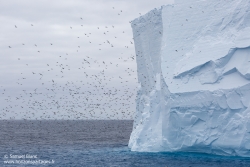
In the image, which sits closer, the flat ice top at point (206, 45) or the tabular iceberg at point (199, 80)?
the tabular iceberg at point (199, 80)

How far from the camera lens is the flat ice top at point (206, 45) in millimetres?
22219

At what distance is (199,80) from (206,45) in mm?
2010

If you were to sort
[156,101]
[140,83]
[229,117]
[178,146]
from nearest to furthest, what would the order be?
1. [229,117]
2. [178,146]
3. [156,101]
4. [140,83]

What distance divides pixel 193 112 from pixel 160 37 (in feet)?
19.0

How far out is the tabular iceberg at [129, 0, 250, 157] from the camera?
71.2 ft

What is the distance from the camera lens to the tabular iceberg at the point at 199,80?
2170 cm

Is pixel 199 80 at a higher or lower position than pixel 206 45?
lower

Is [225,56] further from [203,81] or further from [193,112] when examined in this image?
[193,112]

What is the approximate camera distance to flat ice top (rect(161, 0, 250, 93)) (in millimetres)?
22219

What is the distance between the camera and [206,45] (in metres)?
23.4

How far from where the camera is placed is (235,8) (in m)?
23.1

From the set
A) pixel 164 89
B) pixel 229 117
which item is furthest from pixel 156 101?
pixel 229 117

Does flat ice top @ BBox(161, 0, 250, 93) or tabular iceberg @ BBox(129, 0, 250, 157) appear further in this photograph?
flat ice top @ BBox(161, 0, 250, 93)

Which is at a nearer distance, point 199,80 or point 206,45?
point 199,80
